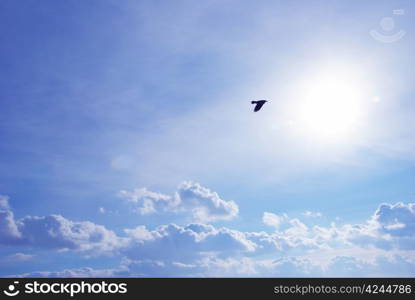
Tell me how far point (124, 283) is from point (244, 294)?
850 inches

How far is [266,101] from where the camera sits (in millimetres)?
69312

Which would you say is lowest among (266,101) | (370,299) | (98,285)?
(370,299)

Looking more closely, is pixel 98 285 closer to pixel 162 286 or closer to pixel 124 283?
pixel 124 283

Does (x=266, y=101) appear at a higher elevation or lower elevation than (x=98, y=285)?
higher

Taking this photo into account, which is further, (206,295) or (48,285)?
(206,295)

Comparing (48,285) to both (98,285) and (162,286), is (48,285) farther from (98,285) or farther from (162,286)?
(162,286)

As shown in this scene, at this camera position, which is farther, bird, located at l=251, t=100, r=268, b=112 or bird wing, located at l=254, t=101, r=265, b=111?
bird, located at l=251, t=100, r=268, b=112

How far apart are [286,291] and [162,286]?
2202cm

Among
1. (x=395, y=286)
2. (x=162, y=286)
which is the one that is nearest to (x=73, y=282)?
(x=162, y=286)

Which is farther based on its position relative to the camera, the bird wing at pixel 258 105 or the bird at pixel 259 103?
the bird at pixel 259 103

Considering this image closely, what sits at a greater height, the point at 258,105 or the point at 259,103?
the point at 259,103

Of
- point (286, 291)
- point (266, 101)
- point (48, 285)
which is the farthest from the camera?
point (266, 101)

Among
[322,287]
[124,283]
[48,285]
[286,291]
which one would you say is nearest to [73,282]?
[48,285]

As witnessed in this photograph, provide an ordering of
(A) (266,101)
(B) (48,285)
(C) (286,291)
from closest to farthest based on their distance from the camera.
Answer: (B) (48,285) < (C) (286,291) < (A) (266,101)
